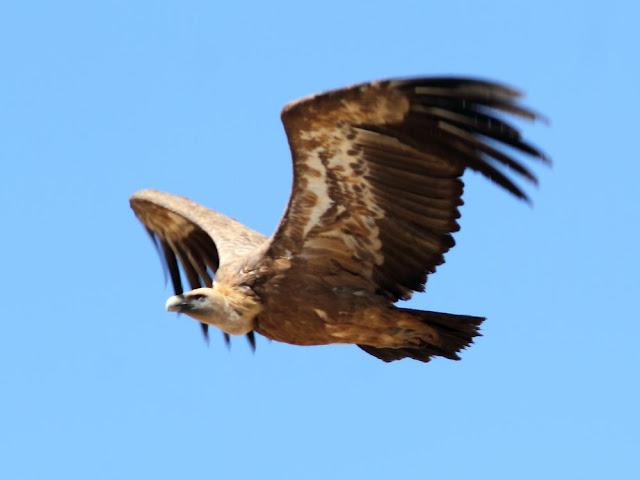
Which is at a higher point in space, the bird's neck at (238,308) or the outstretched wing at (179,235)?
the outstretched wing at (179,235)

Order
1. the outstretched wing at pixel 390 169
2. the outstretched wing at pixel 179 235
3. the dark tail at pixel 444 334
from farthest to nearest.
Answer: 1. the outstretched wing at pixel 179 235
2. the dark tail at pixel 444 334
3. the outstretched wing at pixel 390 169

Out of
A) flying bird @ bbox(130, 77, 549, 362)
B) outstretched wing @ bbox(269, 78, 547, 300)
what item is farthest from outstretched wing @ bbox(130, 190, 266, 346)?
outstretched wing @ bbox(269, 78, 547, 300)

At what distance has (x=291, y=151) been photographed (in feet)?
37.8

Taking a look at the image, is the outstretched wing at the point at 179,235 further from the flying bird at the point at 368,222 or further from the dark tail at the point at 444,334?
the dark tail at the point at 444,334

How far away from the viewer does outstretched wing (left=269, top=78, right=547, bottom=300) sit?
10.8 m

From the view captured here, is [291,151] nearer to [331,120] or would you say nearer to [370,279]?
[331,120]

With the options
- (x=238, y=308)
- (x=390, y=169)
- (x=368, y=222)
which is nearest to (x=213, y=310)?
(x=238, y=308)

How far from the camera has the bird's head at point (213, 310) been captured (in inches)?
485

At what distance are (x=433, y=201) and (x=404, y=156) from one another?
0.40 meters

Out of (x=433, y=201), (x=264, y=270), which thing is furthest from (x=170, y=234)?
(x=433, y=201)

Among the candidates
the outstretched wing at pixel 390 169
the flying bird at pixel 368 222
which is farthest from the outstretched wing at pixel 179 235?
the outstretched wing at pixel 390 169

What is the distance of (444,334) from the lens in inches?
486

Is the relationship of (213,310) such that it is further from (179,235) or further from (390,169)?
(179,235)

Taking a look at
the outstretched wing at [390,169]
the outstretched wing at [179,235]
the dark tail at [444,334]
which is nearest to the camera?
the outstretched wing at [390,169]
